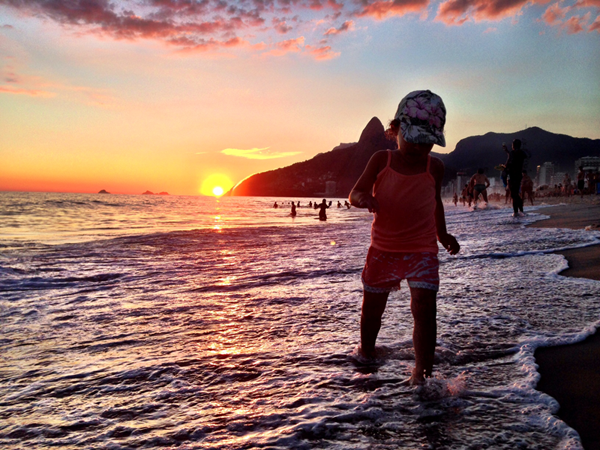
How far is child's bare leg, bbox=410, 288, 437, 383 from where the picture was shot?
2340 mm

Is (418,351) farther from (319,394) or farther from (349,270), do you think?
(349,270)

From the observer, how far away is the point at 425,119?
2.45m

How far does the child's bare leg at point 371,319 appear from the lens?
2693 millimetres

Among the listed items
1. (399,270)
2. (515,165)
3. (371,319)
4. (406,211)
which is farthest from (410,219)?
(515,165)

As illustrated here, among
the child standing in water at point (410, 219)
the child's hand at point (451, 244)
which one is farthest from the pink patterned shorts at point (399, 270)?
the child's hand at point (451, 244)

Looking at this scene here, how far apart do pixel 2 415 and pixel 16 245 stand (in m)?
11.2

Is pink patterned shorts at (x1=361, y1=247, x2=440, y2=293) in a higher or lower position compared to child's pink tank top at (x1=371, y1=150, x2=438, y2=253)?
lower

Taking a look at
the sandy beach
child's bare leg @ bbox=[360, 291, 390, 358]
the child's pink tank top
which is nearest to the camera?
the sandy beach

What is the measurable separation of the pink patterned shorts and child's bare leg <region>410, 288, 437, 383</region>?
0.31 feet

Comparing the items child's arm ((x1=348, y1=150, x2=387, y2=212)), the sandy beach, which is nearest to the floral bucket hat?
child's arm ((x1=348, y1=150, x2=387, y2=212))

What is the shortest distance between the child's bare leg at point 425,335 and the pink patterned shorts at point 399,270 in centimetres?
9

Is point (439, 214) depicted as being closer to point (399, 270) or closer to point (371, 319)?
point (399, 270)

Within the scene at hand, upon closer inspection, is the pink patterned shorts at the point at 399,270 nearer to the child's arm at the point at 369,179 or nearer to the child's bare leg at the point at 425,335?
the child's bare leg at the point at 425,335

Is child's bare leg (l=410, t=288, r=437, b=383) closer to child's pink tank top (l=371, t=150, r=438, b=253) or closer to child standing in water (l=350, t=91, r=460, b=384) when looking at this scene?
child standing in water (l=350, t=91, r=460, b=384)
